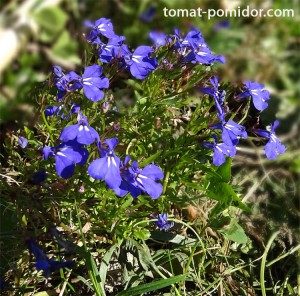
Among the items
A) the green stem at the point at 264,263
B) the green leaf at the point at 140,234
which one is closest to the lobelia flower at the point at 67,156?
the green leaf at the point at 140,234

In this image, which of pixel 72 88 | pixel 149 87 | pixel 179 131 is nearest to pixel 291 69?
pixel 179 131

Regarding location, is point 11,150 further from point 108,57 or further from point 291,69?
point 291,69

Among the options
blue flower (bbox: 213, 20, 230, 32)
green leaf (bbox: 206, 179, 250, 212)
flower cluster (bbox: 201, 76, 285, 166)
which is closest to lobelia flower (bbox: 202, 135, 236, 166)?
flower cluster (bbox: 201, 76, 285, 166)

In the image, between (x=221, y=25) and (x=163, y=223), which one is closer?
(x=163, y=223)

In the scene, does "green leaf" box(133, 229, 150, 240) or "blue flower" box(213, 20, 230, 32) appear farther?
"blue flower" box(213, 20, 230, 32)

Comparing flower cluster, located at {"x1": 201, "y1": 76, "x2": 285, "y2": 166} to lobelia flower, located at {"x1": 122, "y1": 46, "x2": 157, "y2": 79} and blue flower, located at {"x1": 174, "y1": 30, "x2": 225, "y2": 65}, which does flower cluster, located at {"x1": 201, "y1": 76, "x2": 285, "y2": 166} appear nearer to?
blue flower, located at {"x1": 174, "y1": 30, "x2": 225, "y2": 65}

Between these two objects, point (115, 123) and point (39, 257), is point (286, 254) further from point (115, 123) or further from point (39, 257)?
point (39, 257)

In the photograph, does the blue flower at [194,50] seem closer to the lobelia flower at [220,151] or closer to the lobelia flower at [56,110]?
the lobelia flower at [220,151]

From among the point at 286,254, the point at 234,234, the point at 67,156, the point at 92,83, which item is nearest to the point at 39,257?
the point at 67,156
